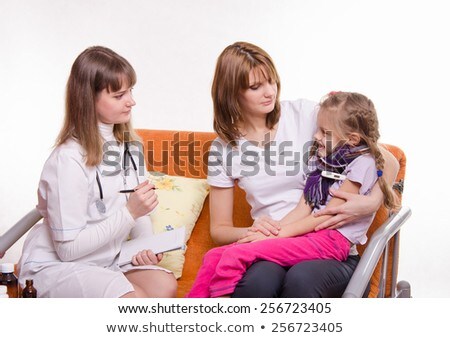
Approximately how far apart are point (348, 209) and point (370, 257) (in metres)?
0.17

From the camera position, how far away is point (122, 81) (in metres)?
2.29

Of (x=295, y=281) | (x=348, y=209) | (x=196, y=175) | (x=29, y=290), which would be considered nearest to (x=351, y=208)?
(x=348, y=209)

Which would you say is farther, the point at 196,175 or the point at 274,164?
the point at 196,175

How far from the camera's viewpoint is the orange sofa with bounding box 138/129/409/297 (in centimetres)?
250

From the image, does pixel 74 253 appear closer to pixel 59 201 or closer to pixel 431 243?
pixel 59 201

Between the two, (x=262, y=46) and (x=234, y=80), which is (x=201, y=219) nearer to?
(x=234, y=80)

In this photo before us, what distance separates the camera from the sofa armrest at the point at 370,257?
2.06 metres

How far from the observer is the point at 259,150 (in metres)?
2.45

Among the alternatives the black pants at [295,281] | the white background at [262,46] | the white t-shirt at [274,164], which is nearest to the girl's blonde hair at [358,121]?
the white t-shirt at [274,164]

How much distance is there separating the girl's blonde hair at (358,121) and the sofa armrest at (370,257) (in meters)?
0.07

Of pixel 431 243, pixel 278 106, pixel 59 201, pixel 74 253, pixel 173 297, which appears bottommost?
pixel 431 243

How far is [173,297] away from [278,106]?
2.09ft

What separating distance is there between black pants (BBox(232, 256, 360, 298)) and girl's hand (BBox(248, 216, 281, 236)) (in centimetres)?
12
